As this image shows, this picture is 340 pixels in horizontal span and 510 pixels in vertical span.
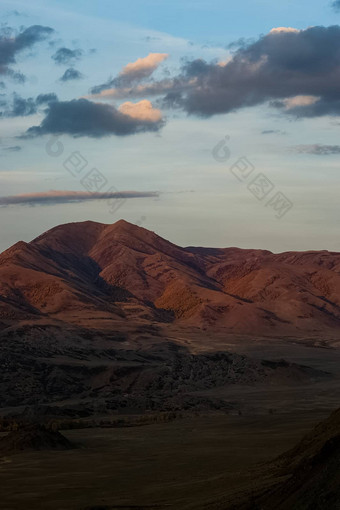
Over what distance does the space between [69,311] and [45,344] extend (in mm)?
51213

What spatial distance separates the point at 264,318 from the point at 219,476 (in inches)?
6271

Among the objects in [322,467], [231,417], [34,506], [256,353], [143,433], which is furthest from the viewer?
[256,353]

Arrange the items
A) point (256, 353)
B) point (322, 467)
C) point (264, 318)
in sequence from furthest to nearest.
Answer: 1. point (264, 318)
2. point (256, 353)
3. point (322, 467)

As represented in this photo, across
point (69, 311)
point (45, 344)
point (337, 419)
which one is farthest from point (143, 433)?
point (69, 311)

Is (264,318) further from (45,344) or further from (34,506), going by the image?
(34,506)

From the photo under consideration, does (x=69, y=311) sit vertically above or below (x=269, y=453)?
above

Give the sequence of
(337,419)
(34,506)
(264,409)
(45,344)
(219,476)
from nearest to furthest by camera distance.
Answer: (337,419) < (34,506) < (219,476) < (264,409) < (45,344)

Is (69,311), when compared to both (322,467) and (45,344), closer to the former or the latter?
(45,344)

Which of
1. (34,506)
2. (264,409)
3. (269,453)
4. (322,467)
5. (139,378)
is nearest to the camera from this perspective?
(322,467)

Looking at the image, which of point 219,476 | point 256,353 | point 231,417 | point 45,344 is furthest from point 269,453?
point 256,353

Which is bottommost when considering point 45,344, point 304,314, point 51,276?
point 304,314

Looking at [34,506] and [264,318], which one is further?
[264,318]

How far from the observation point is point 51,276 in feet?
643

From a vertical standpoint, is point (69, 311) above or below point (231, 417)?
above
